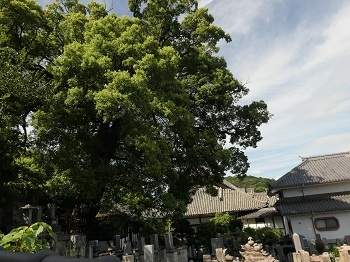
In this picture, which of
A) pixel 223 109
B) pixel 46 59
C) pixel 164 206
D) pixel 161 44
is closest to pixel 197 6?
pixel 161 44

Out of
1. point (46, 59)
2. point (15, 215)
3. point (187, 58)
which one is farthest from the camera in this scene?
point (187, 58)

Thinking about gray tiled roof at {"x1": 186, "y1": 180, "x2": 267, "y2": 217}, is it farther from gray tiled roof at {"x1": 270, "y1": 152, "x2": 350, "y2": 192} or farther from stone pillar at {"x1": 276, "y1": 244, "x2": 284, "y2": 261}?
stone pillar at {"x1": 276, "y1": 244, "x2": 284, "y2": 261}

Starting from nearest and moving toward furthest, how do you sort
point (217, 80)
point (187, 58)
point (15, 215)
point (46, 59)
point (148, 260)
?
point (148, 260) → point (15, 215) → point (46, 59) → point (217, 80) → point (187, 58)

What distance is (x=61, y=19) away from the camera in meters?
16.2

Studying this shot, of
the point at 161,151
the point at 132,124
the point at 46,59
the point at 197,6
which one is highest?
the point at 197,6

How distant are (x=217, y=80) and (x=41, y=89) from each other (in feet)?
30.9

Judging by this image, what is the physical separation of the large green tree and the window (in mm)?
8978

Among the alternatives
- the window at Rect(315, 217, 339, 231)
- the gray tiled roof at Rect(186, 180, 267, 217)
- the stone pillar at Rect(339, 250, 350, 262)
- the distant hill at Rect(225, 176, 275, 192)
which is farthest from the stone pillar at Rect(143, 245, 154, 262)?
the distant hill at Rect(225, 176, 275, 192)

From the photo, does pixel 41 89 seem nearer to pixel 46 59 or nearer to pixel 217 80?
pixel 46 59

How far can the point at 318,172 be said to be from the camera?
2194 centimetres

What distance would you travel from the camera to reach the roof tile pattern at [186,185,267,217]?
25.8 m

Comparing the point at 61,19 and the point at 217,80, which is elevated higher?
the point at 61,19

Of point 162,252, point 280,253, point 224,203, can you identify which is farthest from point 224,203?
point 162,252

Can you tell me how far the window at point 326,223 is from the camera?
18734 millimetres
